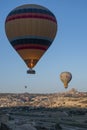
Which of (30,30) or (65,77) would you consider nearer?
(30,30)

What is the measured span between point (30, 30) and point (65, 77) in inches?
2675

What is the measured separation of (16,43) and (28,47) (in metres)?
2.06

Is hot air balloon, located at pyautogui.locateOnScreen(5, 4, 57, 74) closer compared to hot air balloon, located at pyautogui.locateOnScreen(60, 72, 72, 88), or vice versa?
hot air balloon, located at pyautogui.locateOnScreen(5, 4, 57, 74)

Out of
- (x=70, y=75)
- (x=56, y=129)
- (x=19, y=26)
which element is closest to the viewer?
(x=19, y=26)

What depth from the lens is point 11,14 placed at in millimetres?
53750

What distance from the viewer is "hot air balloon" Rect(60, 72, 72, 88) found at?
116012 millimetres

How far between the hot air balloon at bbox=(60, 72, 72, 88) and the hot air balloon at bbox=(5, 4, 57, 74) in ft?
201

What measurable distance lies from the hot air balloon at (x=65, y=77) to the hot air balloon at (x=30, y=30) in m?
61.2

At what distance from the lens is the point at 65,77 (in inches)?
4690

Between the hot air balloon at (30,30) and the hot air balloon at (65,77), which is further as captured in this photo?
the hot air balloon at (65,77)

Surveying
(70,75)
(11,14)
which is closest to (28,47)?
(11,14)

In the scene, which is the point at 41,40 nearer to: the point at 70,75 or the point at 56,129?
the point at 56,129

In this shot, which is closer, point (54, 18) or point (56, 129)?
point (54, 18)

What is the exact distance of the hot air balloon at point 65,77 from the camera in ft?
381
